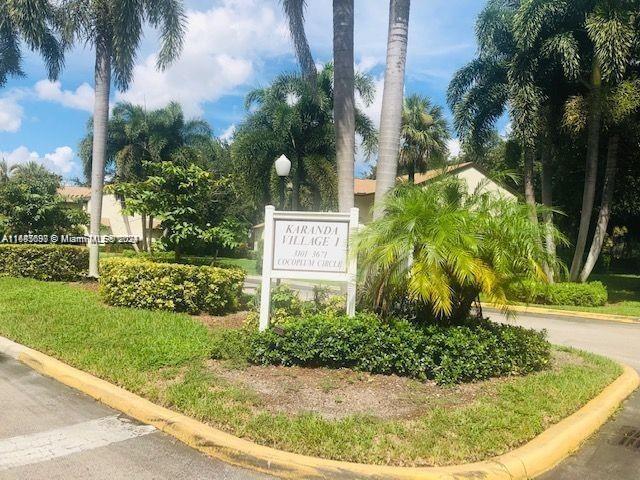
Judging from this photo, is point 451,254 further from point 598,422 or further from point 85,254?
point 85,254

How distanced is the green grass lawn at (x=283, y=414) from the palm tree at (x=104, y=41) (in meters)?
6.89

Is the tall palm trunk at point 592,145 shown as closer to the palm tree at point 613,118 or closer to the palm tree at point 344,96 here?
the palm tree at point 613,118

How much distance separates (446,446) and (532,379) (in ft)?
8.02

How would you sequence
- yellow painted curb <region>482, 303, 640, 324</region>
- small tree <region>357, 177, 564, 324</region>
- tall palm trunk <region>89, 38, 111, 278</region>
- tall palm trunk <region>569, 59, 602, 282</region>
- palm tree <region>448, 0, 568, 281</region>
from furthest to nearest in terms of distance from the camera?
palm tree <region>448, 0, 568, 281</region>, tall palm trunk <region>569, 59, 602, 282</region>, tall palm trunk <region>89, 38, 111, 278</region>, yellow painted curb <region>482, 303, 640, 324</region>, small tree <region>357, 177, 564, 324</region>

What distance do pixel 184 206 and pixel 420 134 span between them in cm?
2214

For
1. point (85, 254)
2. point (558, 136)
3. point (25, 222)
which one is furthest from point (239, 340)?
point (558, 136)

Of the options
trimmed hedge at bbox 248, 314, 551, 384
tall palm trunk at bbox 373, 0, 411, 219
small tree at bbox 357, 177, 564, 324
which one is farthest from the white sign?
tall palm trunk at bbox 373, 0, 411, 219

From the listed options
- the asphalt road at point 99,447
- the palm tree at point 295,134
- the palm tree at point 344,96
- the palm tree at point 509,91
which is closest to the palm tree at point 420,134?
the palm tree at point 295,134

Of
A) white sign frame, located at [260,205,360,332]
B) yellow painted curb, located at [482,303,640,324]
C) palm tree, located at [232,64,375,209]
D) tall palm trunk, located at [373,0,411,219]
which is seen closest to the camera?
white sign frame, located at [260,205,360,332]

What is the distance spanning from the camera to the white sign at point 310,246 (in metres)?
6.91

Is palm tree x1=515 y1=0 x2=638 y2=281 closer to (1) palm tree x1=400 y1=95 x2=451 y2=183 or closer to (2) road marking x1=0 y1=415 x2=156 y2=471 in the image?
(1) palm tree x1=400 y1=95 x2=451 y2=183

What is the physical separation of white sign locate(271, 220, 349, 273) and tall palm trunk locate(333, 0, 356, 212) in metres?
1.76

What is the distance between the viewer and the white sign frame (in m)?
6.81

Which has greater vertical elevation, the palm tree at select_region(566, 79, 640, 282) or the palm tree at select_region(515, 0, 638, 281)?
the palm tree at select_region(515, 0, 638, 281)
